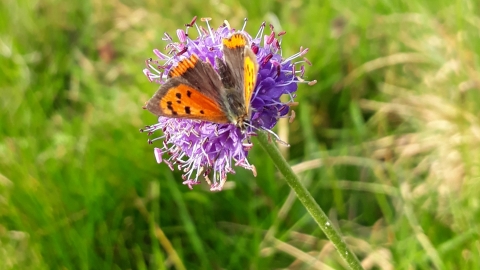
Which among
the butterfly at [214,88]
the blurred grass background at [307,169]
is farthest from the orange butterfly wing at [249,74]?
the blurred grass background at [307,169]

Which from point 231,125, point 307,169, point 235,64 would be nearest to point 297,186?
point 231,125

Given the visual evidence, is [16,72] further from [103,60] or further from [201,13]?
[201,13]

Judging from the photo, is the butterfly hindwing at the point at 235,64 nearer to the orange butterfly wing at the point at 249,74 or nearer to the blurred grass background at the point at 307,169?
the orange butterfly wing at the point at 249,74

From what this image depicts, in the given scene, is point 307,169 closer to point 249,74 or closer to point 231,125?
point 231,125

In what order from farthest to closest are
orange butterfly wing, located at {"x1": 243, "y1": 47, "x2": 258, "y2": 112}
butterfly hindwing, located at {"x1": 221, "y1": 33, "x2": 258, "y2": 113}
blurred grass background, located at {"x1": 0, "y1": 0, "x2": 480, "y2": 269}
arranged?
1. blurred grass background, located at {"x1": 0, "y1": 0, "x2": 480, "y2": 269}
2. butterfly hindwing, located at {"x1": 221, "y1": 33, "x2": 258, "y2": 113}
3. orange butterfly wing, located at {"x1": 243, "y1": 47, "x2": 258, "y2": 112}

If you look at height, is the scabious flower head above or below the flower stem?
above

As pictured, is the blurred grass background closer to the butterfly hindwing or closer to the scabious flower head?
the scabious flower head

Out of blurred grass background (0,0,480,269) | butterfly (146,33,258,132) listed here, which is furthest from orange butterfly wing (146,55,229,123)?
blurred grass background (0,0,480,269)

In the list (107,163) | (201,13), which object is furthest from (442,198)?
(201,13)
